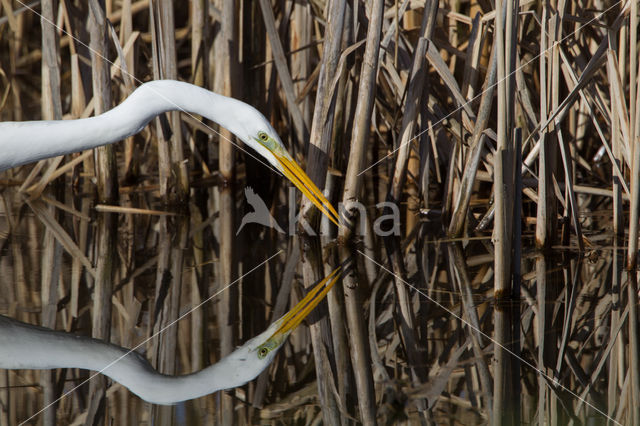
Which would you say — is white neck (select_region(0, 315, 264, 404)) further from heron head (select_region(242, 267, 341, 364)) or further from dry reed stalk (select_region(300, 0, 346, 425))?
dry reed stalk (select_region(300, 0, 346, 425))

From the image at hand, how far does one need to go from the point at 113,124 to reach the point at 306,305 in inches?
50.2

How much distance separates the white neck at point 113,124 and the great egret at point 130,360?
0.85 meters

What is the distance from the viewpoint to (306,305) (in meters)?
3.76

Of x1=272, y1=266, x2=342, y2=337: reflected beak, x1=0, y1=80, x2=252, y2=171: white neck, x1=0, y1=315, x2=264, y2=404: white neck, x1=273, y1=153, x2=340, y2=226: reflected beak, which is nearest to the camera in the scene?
x1=0, y1=315, x2=264, y2=404: white neck

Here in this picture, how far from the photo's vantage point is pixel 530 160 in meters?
4.55

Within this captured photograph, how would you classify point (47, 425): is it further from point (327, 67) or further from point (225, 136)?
point (225, 136)

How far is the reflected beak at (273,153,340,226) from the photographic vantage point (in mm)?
3900

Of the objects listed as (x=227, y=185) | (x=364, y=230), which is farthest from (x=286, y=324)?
(x=227, y=185)

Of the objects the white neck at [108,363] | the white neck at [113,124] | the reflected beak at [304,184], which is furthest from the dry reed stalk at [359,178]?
the white neck at [113,124]

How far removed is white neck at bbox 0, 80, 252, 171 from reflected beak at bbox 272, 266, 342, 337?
89 cm

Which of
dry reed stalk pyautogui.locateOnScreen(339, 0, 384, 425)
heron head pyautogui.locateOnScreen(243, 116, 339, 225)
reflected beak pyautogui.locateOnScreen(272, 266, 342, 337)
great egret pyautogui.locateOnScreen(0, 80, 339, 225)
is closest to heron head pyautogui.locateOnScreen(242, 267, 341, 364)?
reflected beak pyautogui.locateOnScreen(272, 266, 342, 337)

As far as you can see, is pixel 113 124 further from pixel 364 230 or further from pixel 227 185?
pixel 227 185

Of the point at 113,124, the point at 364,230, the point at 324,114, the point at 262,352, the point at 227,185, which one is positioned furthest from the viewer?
the point at 227,185

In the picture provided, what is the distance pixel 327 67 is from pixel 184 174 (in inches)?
60.7
